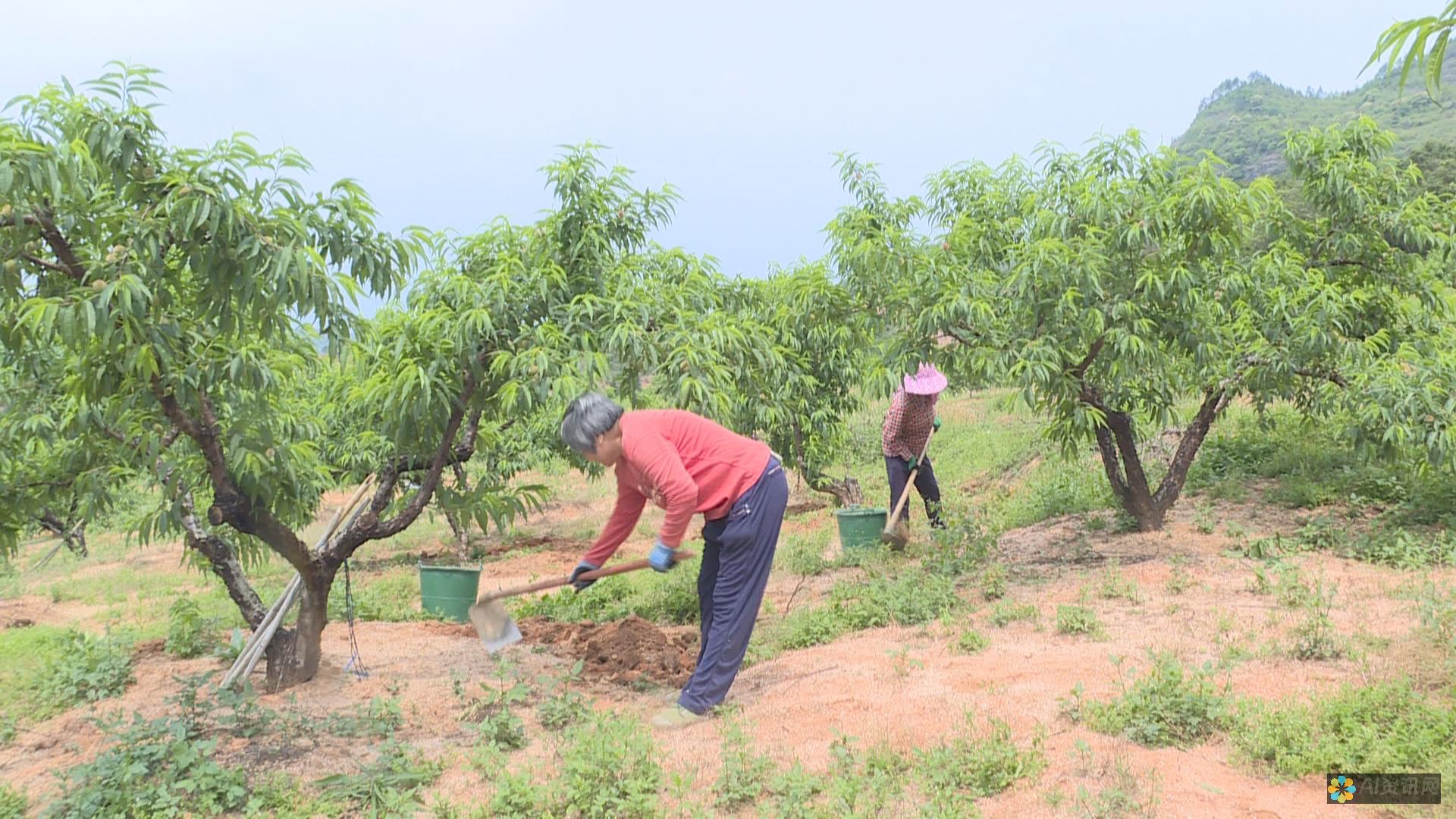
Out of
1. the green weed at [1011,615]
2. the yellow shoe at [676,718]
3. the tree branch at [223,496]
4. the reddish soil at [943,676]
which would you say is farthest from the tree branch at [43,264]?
the green weed at [1011,615]

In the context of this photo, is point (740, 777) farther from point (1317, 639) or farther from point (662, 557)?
point (1317, 639)

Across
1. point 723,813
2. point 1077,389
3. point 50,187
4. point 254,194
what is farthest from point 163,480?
point 1077,389

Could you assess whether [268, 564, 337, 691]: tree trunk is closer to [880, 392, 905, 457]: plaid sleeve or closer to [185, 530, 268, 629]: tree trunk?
[185, 530, 268, 629]: tree trunk

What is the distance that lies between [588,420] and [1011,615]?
8.54 ft

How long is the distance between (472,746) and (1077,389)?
4167 millimetres

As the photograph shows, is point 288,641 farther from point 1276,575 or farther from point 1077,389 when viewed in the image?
point 1276,575

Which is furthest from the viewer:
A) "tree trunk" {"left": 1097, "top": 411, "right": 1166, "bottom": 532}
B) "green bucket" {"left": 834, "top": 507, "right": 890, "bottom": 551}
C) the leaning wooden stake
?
"green bucket" {"left": 834, "top": 507, "right": 890, "bottom": 551}

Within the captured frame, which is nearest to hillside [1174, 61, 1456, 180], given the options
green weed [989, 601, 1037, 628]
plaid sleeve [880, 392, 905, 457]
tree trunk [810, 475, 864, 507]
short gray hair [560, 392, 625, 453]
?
tree trunk [810, 475, 864, 507]

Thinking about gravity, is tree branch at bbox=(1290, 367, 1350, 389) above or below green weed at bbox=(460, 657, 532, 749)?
above

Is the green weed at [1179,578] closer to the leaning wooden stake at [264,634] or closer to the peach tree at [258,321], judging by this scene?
the peach tree at [258,321]

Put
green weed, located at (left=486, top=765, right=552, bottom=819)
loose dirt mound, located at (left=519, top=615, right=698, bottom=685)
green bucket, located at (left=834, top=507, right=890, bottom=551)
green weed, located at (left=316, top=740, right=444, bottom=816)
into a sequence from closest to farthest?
green weed, located at (left=486, top=765, right=552, bottom=819)
green weed, located at (left=316, top=740, right=444, bottom=816)
loose dirt mound, located at (left=519, top=615, right=698, bottom=685)
green bucket, located at (left=834, top=507, right=890, bottom=551)

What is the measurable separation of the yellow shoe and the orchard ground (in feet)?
0.44

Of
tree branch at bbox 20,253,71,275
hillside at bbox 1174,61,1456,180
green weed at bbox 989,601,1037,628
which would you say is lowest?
green weed at bbox 989,601,1037,628

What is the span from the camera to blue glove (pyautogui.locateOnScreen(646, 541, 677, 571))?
3.78 meters
